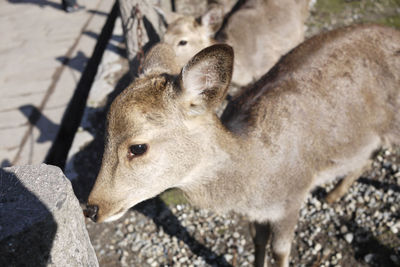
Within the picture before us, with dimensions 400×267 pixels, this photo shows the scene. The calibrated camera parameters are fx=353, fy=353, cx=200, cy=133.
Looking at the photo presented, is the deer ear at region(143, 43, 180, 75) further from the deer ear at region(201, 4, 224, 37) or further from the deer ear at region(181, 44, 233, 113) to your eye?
the deer ear at region(201, 4, 224, 37)

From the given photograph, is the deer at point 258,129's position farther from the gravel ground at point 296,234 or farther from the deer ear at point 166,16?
the deer ear at point 166,16

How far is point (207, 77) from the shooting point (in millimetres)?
2170

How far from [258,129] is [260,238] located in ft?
3.78

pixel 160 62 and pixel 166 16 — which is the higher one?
pixel 160 62

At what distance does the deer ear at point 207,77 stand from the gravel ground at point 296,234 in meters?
2.07

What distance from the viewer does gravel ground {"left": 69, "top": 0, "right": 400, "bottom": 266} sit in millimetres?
3625

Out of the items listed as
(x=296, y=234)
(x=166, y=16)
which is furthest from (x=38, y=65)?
(x=296, y=234)

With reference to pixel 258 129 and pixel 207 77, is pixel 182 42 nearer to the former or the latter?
pixel 258 129

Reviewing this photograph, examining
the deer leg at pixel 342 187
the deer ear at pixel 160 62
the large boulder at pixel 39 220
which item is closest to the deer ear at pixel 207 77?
the deer ear at pixel 160 62

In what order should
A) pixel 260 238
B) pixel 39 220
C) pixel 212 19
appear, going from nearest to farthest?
1. pixel 39 220
2. pixel 260 238
3. pixel 212 19

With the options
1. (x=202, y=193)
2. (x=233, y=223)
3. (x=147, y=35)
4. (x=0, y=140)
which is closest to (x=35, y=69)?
(x=0, y=140)

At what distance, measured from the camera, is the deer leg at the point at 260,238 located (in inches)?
129

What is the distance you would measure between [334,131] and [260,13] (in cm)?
365

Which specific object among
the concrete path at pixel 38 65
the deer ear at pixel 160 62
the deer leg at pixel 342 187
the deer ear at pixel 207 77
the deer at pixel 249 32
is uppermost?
the deer ear at pixel 207 77
